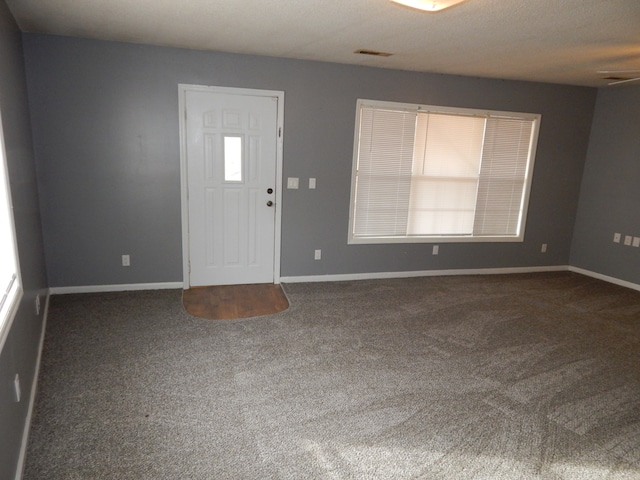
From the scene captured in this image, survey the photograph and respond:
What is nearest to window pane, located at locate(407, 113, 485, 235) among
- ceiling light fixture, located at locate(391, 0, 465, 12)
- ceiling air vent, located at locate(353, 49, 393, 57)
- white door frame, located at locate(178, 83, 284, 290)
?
ceiling air vent, located at locate(353, 49, 393, 57)

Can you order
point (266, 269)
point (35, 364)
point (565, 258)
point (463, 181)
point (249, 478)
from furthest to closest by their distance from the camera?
1. point (565, 258)
2. point (463, 181)
3. point (266, 269)
4. point (35, 364)
5. point (249, 478)

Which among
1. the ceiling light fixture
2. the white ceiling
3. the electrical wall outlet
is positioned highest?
the white ceiling

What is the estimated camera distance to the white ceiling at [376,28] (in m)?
2.50

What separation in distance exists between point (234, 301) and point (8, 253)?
209 cm

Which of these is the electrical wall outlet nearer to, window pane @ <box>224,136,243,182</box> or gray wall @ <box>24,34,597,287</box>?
gray wall @ <box>24,34,597,287</box>

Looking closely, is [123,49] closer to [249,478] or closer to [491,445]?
[249,478]

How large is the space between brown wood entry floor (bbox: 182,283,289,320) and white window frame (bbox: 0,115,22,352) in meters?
1.61

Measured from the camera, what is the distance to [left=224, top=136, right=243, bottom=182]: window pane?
13.4ft

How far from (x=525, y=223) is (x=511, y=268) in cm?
63

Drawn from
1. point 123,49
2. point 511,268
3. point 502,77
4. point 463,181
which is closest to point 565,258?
point 511,268

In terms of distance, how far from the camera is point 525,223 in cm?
523

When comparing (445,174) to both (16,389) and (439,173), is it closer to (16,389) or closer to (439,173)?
(439,173)

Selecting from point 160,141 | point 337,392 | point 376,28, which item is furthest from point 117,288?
point 376,28

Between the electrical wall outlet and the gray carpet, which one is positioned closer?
the electrical wall outlet
